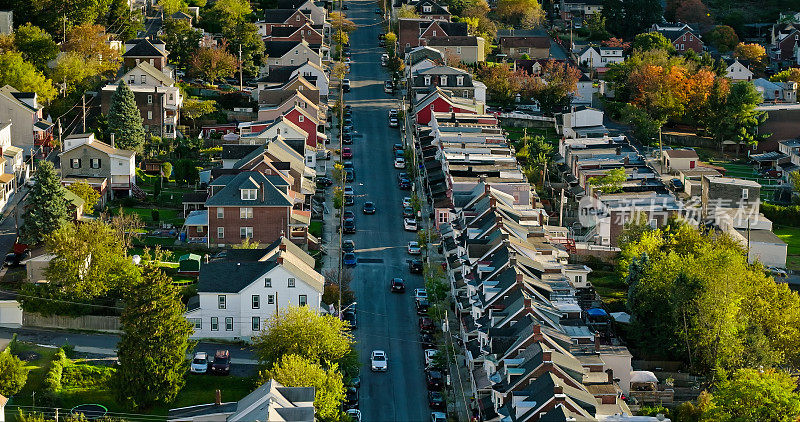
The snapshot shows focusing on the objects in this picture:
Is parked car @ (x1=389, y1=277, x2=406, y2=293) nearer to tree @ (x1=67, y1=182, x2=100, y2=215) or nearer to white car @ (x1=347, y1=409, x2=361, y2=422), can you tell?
white car @ (x1=347, y1=409, x2=361, y2=422)

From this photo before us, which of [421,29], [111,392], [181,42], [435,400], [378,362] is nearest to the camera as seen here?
[111,392]

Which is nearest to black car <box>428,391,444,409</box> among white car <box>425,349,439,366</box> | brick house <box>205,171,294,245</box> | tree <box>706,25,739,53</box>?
white car <box>425,349,439,366</box>

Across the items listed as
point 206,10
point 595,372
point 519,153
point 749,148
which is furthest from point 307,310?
point 206,10

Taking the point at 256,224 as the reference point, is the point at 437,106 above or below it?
above

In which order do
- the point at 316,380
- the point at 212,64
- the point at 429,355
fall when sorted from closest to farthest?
the point at 316,380
the point at 429,355
the point at 212,64

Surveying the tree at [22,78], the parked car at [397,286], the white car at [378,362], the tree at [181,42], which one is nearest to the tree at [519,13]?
the tree at [181,42]

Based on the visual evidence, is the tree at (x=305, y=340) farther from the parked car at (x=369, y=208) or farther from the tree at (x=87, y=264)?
the parked car at (x=369, y=208)

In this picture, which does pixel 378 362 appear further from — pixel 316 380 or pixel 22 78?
pixel 22 78

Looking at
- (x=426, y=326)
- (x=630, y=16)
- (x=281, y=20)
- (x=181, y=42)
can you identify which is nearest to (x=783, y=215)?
(x=426, y=326)
